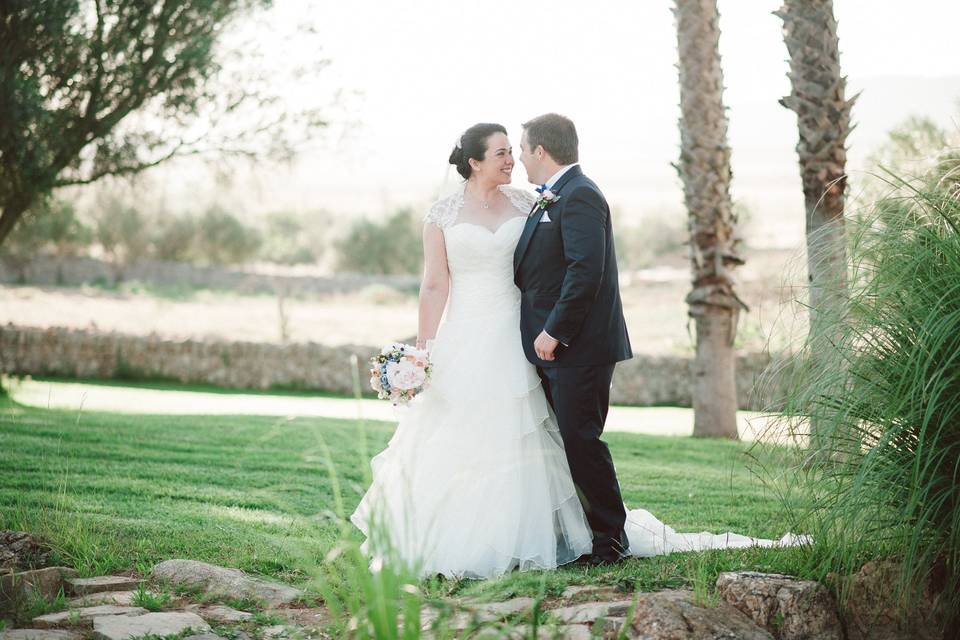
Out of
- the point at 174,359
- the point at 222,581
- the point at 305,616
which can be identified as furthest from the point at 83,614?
the point at 174,359

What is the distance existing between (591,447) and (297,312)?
85.6 ft

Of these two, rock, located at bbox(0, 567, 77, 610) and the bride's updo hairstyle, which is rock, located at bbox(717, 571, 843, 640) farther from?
rock, located at bbox(0, 567, 77, 610)

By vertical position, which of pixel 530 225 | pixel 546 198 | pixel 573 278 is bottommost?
pixel 573 278

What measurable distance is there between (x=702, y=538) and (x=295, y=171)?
37.3 ft

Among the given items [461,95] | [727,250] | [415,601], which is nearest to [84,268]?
[727,250]

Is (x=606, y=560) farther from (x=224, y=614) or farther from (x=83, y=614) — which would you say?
(x=83, y=614)

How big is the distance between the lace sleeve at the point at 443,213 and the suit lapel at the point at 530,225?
0.39 m

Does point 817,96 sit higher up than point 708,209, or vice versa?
point 817,96

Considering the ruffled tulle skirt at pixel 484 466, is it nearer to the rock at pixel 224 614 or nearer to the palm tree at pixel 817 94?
the rock at pixel 224 614

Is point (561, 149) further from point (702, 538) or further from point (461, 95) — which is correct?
point (461, 95)

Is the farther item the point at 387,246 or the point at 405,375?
the point at 387,246

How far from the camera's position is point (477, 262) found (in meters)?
5.15

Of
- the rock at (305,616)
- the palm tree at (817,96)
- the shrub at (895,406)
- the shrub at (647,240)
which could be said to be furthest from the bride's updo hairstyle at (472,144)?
the shrub at (647,240)

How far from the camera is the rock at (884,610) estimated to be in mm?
3730
